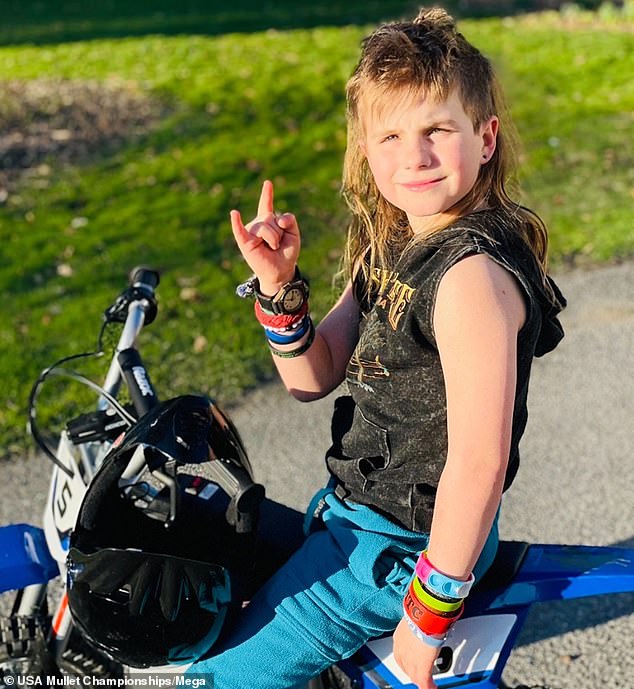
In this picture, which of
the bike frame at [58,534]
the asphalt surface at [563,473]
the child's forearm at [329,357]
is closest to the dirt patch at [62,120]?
the asphalt surface at [563,473]

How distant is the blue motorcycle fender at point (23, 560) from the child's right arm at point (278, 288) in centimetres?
70

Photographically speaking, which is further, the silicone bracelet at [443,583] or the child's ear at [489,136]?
the child's ear at [489,136]

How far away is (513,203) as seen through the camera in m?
1.80

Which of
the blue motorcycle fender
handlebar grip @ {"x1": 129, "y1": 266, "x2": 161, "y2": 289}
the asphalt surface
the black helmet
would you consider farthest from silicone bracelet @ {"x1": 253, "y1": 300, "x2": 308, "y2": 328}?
the asphalt surface

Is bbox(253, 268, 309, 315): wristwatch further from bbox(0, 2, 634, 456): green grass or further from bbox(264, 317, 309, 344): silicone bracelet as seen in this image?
bbox(0, 2, 634, 456): green grass

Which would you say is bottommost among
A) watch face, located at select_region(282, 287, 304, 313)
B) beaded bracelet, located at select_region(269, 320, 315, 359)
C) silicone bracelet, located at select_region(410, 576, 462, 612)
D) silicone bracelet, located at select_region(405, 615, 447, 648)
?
silicone bracelet, located at select_region(405, 615, 447, 648)

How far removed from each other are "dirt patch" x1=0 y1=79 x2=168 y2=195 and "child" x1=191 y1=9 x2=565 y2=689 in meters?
5.95

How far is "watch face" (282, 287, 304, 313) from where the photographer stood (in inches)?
76.5

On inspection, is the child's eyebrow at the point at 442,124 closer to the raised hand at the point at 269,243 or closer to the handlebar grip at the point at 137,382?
the raised hand at the point at 269,243

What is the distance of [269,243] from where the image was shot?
185cm

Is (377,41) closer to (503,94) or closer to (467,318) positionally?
(503,94)

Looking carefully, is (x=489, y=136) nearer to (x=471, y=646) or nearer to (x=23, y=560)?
(x=471, y=646)

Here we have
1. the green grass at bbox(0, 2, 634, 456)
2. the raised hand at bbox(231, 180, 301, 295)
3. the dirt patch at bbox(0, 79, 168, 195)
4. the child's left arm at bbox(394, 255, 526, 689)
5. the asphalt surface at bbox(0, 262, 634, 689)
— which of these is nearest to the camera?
the child's left arm at bbox(394, 255, 526, 689)

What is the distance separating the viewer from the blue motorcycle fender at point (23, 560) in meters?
2.05
